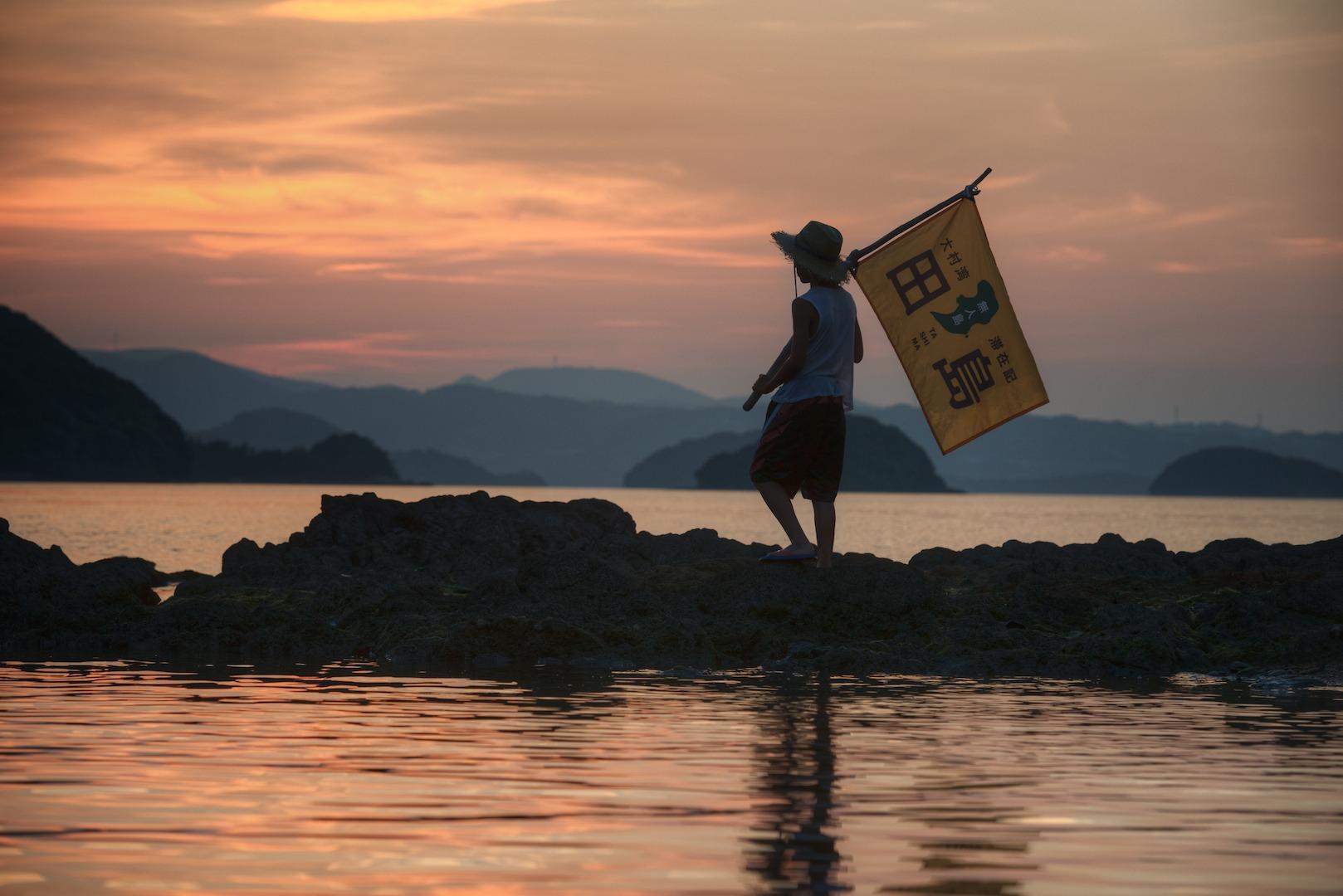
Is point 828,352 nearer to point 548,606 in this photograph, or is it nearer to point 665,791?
point 548,606

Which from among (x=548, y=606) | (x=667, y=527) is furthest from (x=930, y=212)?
(x=667, y=527)

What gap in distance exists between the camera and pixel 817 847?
19.2 ft

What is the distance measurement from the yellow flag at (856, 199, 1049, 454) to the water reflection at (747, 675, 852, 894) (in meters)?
3.67

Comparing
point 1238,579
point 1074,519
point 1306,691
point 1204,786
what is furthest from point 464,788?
point 1074,519

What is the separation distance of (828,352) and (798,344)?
27 centimetres

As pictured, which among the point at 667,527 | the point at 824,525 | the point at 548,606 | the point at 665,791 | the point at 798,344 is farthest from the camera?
the point at 667,527

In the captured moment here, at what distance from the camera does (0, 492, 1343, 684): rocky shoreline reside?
12.6 m

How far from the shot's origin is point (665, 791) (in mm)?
6969

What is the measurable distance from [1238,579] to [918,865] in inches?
407

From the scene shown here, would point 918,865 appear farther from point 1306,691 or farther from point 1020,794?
point 1306,691

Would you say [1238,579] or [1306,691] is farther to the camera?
[1238,579]

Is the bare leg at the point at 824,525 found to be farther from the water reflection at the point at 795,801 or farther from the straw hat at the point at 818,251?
the water reflection at the point at 795,801

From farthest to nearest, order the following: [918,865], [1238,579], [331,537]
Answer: [331,537] < [1238,579] < [918,865]

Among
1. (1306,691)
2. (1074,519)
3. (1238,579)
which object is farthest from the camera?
(1074,519)
